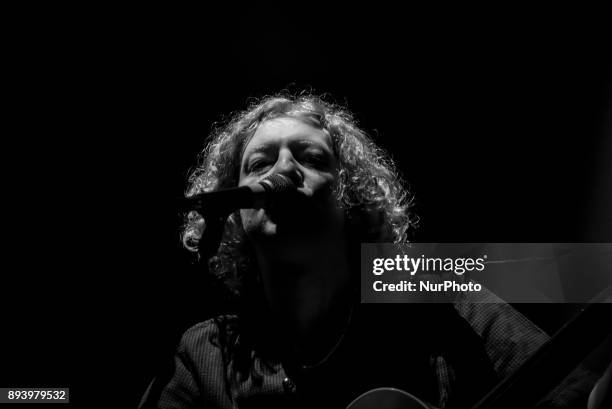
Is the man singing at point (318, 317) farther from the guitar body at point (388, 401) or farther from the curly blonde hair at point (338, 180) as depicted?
the guitar body at point (388, 401)

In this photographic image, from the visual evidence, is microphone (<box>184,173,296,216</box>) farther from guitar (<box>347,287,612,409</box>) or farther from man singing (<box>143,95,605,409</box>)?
guitar (<box>347,287,612,409</box>)

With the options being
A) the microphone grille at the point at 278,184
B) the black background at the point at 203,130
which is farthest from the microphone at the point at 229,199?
the black background at the point at 203,130

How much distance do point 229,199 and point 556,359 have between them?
627mm

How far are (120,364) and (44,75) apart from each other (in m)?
1.05

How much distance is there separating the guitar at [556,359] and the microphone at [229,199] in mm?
554

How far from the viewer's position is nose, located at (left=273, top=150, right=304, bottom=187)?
1310 mm

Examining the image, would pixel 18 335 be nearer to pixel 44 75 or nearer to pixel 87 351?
A: pixel 87 351

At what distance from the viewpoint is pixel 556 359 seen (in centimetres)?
86

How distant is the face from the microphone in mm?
97

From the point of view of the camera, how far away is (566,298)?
1493 millimetres

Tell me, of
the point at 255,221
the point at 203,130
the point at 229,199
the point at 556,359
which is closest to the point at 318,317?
the point at 255,221

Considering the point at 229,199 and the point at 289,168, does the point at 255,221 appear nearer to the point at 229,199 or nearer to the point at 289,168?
the point at 289,168

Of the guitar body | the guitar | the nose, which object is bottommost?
the guitar body

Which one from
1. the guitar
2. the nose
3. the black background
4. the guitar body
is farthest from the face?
the guitar
